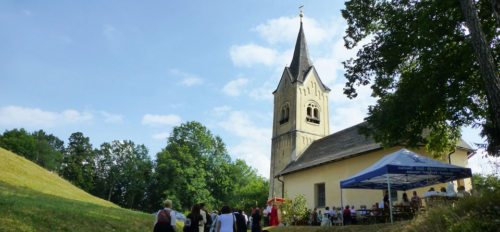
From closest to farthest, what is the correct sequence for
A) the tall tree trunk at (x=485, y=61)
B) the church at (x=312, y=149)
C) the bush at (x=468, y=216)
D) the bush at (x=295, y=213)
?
1. the bush at (x=468, y=216)
2. the tall tree trunk at (x=485, y=61)
3. the bush at (x=295, y=213)
4. the church at (x=312, y=149)

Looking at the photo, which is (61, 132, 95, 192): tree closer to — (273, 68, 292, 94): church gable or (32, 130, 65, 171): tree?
(32, 130, 65, 171): tree

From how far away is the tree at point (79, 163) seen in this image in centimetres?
7776

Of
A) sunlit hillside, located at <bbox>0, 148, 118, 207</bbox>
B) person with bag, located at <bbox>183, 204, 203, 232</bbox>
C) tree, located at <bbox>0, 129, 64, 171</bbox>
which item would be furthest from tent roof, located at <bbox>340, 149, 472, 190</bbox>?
tree, located at <bbox>0, 129, 64, 171</bbox>

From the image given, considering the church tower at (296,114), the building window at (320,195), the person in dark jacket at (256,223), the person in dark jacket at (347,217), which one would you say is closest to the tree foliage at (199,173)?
the church tower at (296,114)

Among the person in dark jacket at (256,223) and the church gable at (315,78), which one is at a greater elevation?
the church gable at (315,78)

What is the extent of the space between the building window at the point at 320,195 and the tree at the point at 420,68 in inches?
564

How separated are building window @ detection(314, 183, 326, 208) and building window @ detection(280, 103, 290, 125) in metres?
11.4

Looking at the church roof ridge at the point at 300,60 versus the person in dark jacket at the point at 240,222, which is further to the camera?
the church roof ridge at the point at 300,60

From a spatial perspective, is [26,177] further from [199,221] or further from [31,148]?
[31,148]

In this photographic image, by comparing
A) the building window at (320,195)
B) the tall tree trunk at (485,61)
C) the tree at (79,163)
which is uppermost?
the tree at (79,163)

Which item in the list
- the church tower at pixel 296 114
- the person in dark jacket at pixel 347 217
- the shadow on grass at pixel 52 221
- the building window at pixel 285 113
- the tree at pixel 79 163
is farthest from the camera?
the tree at pixel 79 163

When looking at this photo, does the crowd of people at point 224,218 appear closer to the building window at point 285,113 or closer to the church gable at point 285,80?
the building window at point 285,113

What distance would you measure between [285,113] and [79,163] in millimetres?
58944

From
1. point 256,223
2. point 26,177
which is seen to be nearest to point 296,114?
point 26,177
